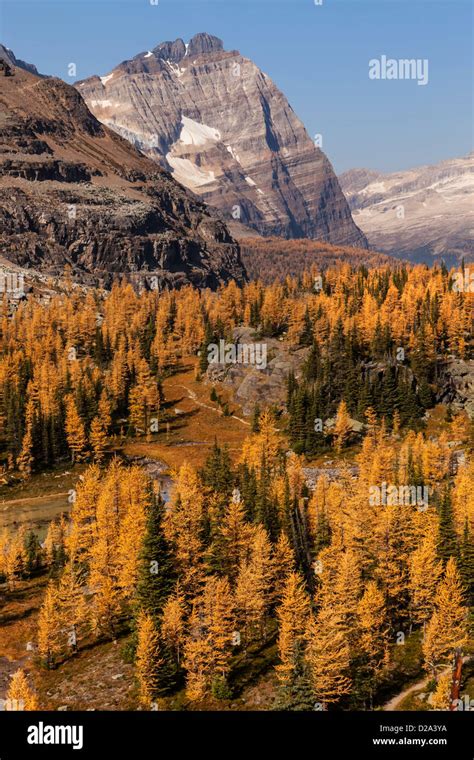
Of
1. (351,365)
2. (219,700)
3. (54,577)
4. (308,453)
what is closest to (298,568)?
(219,700)

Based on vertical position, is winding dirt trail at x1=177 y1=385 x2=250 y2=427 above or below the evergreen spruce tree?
above

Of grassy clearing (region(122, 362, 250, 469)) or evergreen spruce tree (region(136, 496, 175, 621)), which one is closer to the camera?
evergreen spruce tree (region(136, 496, 175, 621))

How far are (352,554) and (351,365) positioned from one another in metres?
81.2

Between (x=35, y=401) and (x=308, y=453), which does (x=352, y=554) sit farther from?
(x=35, y=401)

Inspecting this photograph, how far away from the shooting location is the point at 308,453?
127 metres

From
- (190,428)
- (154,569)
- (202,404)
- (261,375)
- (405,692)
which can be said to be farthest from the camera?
(261,375)

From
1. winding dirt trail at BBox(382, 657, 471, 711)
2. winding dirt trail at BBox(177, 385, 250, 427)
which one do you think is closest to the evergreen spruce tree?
winding dirt trail at BBox(382, 657, 471, 711)

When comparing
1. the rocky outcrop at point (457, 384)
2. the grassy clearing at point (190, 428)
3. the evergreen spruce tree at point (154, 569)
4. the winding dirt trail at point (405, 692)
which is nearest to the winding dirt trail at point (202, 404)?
the grassy clearing at point (190, 428)

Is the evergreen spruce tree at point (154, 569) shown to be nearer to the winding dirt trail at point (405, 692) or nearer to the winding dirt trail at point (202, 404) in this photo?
the winding dirt trail at point (405, 692)

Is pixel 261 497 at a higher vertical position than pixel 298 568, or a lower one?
higher

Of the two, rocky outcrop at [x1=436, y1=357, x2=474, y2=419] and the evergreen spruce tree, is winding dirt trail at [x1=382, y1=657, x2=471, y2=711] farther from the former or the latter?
rocky outcrop at [x1=436, y1=357, x2=474, y2=419]

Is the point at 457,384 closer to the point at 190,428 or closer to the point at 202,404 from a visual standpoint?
the point at 202,404

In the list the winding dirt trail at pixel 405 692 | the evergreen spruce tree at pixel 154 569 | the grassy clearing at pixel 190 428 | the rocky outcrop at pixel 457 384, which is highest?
the rocky outcrop at pixel 457 384

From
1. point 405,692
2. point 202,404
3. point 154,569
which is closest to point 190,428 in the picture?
point 202,404
